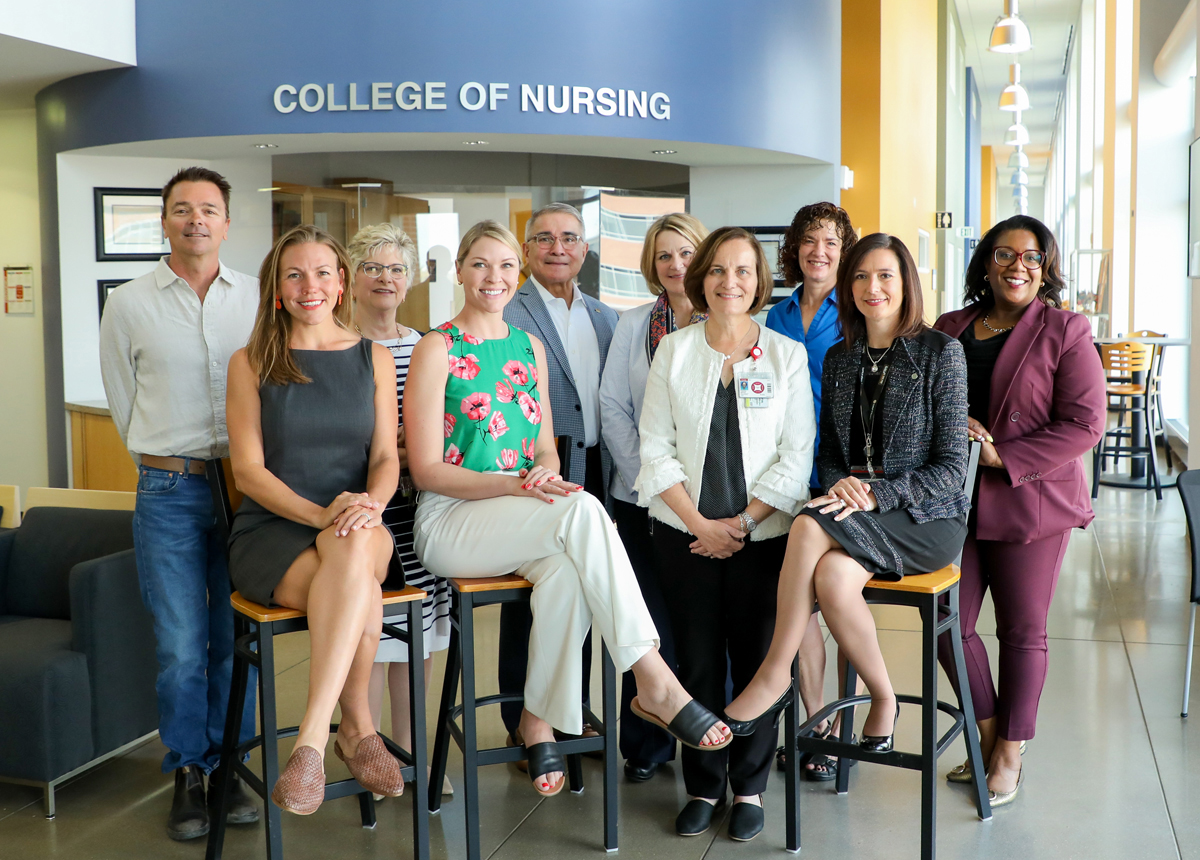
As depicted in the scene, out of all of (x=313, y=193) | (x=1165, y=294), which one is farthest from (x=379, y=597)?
(x=1165, y=294)

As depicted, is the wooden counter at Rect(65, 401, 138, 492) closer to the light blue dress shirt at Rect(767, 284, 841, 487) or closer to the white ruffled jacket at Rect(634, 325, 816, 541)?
the white ruffled jacket at Rect(634, 325, 816, 541)

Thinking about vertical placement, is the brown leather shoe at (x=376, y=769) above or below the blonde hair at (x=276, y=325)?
below

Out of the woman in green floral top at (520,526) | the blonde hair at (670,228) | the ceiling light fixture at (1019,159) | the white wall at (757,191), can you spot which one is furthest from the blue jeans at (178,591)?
the ceiling light fixture at (1019,159)

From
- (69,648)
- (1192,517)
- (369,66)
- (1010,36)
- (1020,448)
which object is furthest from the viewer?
(1010,36)

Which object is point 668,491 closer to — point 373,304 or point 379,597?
point 379,597

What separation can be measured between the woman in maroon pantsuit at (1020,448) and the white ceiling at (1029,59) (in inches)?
586

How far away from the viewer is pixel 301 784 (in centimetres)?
230

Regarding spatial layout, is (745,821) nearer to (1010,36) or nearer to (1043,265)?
(1043,265)

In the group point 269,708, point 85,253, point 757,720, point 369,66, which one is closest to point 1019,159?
point 369,66

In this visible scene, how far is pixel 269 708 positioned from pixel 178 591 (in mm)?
687

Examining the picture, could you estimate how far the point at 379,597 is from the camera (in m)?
2.54

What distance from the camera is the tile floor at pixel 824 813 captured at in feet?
9.27

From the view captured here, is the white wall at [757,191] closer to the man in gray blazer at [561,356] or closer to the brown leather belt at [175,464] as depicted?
the man in gray blazer at [561,356]

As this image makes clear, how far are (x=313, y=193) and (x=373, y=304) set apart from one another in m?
3.82
